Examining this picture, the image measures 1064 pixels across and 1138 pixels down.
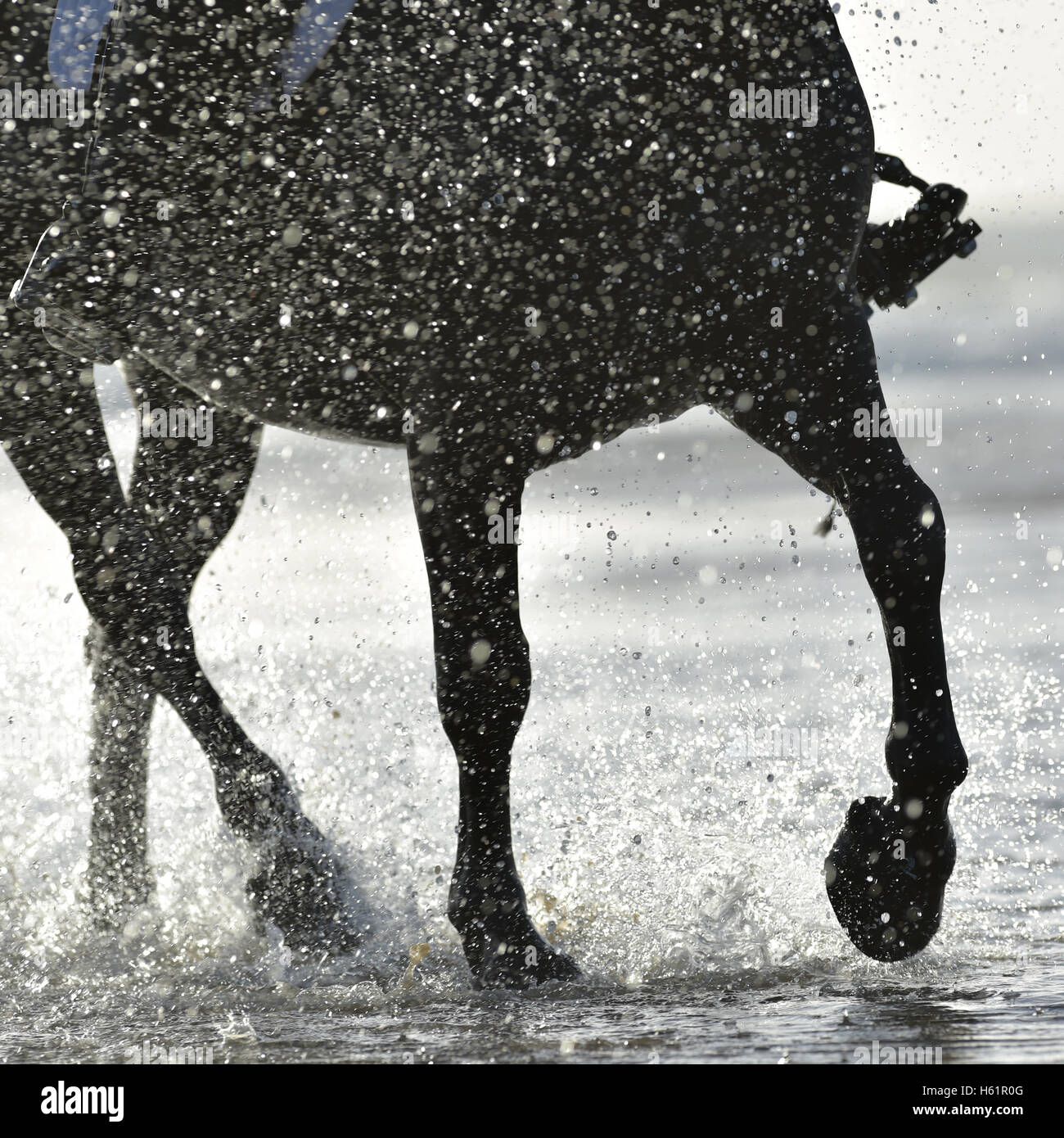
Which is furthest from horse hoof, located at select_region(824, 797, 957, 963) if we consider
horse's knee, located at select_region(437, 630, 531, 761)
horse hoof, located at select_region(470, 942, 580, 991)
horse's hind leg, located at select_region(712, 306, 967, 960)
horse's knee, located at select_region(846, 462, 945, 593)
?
horse's knee, located at select_region(437, 630, 531, 761)

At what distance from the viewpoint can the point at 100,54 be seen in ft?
9.74

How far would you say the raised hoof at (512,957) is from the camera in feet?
9.00

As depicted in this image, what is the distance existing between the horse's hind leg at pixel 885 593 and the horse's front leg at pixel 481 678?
21.2 inches

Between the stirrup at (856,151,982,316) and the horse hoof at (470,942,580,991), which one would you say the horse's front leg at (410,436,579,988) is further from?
the stirrup at (856,151,982,316)

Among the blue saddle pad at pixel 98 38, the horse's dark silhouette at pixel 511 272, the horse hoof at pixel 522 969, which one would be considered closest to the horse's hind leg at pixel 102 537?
the blue saddle pad at pixel 98 38

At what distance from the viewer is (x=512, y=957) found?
2766 millimetres

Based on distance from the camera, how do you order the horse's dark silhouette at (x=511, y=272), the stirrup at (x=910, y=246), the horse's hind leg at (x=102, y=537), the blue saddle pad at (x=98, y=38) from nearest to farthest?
the horse's dark silhouette at (x=511, y=272), the blue saddle pad at (x=98, y=38), the stirrup at (x=910, y=246), the horse's hind leg at (x=102, y=537)

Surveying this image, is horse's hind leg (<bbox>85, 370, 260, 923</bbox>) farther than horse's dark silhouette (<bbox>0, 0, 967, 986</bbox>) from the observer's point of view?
Yes

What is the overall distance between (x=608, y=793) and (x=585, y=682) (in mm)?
2246

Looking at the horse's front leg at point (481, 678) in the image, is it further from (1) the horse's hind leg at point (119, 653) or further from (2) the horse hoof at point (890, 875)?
(1) the horse's hind leg at point (119, 653)

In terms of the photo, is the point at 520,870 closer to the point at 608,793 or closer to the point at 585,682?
the point at 608,793

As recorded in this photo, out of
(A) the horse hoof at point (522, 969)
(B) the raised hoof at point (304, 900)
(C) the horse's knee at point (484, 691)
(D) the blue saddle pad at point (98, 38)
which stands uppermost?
(D) the blue saddle pad at point (98, 38)

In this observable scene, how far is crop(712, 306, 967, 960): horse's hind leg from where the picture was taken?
2840mm
